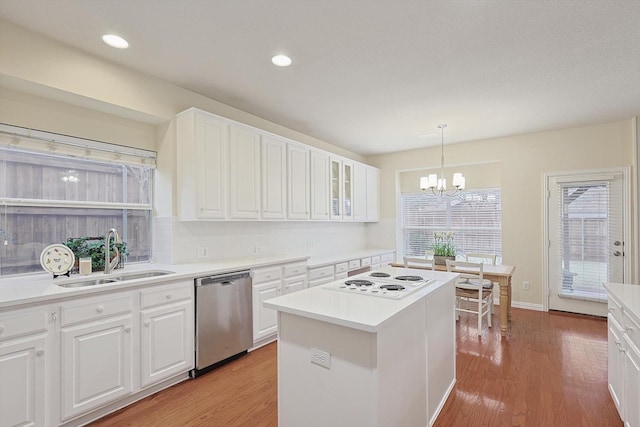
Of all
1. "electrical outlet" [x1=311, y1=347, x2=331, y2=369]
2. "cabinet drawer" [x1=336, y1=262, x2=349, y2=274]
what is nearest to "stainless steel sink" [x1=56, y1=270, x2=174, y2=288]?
"electrical outlet" [x1=311, y1=347, x2=331, y2=369]

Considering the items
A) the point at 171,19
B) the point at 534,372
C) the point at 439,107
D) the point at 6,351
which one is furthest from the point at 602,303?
the point at 6,351

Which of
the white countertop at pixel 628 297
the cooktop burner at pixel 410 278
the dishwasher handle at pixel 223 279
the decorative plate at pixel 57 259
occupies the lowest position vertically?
the dishwasher handle at pixel 223 279

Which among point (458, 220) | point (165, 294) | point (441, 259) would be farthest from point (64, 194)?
point (458, 220)

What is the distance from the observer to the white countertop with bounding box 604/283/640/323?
5.70ft

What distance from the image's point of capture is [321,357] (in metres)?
1.63

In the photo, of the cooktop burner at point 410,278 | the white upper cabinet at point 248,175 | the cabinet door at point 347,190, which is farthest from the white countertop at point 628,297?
the cabinet door at point 347,190

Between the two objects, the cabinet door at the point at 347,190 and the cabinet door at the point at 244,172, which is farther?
the cabinet door at the point at 347,190

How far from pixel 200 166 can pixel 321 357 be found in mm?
2147

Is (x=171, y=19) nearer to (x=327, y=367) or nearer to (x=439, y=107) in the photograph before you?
(x=327, y=367)

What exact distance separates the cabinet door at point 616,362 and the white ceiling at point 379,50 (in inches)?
79.9

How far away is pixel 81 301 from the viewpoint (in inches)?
81.7

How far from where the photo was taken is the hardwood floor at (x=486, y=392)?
85.7 inches

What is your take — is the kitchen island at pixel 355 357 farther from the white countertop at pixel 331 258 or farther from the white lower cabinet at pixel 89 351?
the white countertop at pixel 331 258

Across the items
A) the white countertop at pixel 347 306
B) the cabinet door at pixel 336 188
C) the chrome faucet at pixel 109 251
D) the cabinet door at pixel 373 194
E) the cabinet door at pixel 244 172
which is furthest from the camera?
the cabinet door at pixel 373 194
